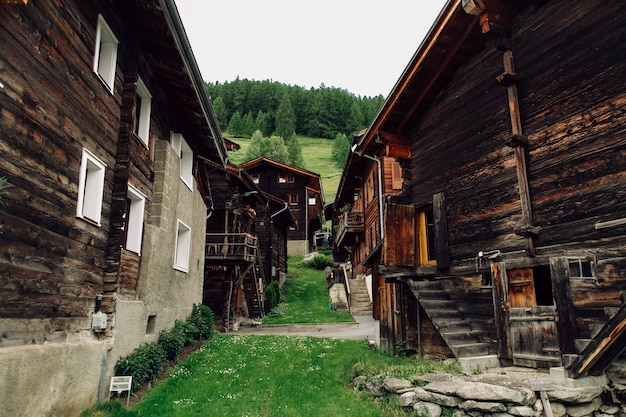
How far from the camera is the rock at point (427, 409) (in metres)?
7.32

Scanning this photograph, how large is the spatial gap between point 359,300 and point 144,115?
60.5 ft

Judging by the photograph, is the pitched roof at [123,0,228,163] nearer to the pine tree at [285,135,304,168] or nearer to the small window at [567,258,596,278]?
the small window at [567,258,596,278]

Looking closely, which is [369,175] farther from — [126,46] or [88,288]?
[88,288]

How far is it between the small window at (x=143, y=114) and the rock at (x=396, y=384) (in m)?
8.34

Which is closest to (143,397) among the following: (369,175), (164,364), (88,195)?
(164,364)

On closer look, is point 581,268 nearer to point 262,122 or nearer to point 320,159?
point 320,159

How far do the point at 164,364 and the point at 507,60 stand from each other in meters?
10.4

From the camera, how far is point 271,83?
12850cm

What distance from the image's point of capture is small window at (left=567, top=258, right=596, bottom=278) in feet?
23.0

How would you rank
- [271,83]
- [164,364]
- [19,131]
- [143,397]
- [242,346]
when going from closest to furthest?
1. [19,131]
2. [143,397]
3. [164,364]
4. [242,346]
5. [271,83]

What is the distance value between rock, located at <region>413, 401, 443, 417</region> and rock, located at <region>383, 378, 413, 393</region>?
0.49 metres

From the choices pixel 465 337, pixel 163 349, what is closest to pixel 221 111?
pixel 163 349

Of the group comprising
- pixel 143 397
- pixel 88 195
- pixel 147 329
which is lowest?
pixel 143 397

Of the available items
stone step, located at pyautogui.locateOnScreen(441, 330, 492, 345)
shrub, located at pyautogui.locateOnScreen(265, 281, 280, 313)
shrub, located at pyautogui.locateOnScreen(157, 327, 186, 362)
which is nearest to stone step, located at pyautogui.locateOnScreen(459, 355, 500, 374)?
stone step, located at pyautogui.locateOnScreen(441, 330, 492, 345)
